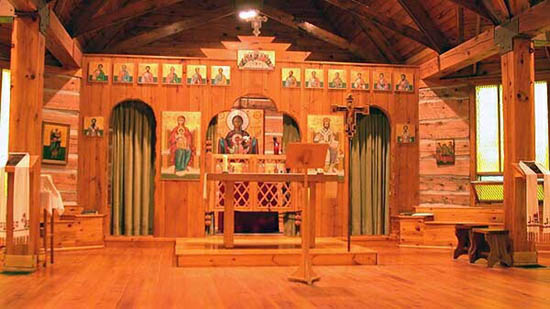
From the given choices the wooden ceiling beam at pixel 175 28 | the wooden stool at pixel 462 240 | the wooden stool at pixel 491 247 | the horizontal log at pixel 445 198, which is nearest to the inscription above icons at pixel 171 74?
the wooden ceiling beam at pixel 175 28

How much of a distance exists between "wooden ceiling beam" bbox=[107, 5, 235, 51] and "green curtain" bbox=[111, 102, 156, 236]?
1219mm

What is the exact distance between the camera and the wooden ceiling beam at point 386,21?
33.0 ft

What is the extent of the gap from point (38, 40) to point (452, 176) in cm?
681

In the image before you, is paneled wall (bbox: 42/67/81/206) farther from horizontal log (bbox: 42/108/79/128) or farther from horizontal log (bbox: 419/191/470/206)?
horizontal log (bbox: 419/191/470/206)

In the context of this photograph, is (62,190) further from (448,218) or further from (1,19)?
(448,218)

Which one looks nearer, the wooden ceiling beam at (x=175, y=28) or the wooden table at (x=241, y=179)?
the wooden table at (x=241, y=179)

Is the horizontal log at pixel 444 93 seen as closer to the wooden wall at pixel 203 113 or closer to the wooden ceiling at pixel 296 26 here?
the wooden wall at pixel 203 113

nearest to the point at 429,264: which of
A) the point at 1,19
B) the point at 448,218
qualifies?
the point at 448,218

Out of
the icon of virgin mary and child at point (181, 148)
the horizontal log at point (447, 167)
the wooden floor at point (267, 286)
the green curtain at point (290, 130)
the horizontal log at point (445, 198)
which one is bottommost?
the wooden floor at point (267, 286)

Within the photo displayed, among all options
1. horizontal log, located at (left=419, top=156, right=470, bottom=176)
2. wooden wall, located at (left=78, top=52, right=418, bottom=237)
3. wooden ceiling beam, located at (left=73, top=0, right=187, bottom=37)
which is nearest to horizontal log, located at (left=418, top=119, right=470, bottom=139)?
wooden wall, located at (left=78, top=52, right=418, bottom=237)

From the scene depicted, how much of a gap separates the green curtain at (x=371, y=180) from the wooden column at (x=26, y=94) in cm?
573

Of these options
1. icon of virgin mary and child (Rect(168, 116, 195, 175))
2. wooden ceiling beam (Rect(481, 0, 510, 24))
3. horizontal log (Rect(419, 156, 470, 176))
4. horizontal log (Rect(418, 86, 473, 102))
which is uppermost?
wooden ceiling beam (Rect(481, 0, 510, 24))

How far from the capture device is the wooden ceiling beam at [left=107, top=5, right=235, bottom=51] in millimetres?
10922

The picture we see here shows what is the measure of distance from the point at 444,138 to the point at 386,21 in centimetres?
222
